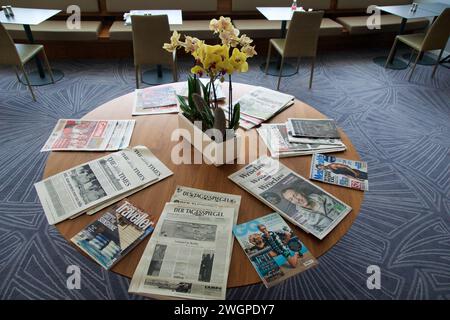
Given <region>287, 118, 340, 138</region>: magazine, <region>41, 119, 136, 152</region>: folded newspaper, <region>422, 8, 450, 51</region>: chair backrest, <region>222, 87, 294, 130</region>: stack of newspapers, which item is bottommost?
<region>41, 119, 136, 152</region>: folded newspaper

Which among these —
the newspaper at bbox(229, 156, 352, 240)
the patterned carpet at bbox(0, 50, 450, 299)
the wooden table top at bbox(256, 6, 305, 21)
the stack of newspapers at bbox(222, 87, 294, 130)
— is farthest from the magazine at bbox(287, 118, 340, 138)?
the wooden table top at bbox(256, 6, 305, 21)

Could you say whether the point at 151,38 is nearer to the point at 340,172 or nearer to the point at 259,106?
the point at 259,106

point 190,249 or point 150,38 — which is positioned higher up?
point 150,38

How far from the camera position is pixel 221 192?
113 cm

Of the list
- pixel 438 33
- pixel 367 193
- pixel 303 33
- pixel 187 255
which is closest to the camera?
pixel 187 255

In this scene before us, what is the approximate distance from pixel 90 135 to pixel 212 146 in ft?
1.91

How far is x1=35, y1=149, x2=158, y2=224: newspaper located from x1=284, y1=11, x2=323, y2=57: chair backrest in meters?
2.18

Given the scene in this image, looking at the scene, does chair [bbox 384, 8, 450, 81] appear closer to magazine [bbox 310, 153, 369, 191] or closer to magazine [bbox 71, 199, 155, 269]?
magazine [bbox 310, 153, 369, 191]

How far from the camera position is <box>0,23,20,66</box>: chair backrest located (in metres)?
2.54

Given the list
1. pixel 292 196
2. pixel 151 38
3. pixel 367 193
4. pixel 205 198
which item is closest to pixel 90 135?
pixel 205 198

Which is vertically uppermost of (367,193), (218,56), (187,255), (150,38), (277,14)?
(218,56)

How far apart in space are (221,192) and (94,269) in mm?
912

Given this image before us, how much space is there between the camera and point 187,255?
0.92 m
